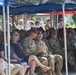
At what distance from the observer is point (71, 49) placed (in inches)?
384

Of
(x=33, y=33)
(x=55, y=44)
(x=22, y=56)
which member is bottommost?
(x=22, y=56)

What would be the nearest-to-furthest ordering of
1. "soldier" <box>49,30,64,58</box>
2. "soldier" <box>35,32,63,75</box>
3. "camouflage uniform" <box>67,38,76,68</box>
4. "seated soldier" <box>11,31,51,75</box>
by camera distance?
"seated soldier" <box>11,31,51,75</box> < "soldier" <box>35,32,63,75</box> < "soldier" <box>49,30,64,58</box> < "camouflage uniform" <box>67,38,76,68</box>

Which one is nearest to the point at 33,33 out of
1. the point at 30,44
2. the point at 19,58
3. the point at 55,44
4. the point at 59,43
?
the point at 30,44

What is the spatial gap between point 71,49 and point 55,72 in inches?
Result: 60.9

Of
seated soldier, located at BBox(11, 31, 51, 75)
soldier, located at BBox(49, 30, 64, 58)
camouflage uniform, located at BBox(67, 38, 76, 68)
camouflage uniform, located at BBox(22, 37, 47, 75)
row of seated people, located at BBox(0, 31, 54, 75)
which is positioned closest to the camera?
row of seated people, located at BBox(0, 31, 54, 75)

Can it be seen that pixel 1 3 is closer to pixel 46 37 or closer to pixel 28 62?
pixel 28 62

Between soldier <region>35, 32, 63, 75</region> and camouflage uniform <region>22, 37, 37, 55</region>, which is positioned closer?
camouflage uniform <region>22, 37, 37, 55</region>

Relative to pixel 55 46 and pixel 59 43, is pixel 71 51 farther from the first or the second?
pixel 55 46

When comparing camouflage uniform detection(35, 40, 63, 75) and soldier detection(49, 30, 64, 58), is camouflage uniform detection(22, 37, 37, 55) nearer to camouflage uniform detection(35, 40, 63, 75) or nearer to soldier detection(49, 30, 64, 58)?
camouflage uniform detection(35, 40, 63, 75)

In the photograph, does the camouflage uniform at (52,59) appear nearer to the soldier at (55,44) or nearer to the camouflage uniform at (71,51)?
the soldier at (55,44)

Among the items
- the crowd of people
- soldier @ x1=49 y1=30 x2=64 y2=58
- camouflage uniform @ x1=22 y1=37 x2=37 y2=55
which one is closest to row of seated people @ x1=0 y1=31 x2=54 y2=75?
the crowd of people

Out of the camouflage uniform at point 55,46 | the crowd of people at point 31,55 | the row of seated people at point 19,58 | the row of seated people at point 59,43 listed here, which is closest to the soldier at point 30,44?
the crowd of people at point 31,55

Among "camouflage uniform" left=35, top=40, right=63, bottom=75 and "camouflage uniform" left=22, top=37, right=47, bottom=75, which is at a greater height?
"camouflage uniform" left=22, top=37, right=47, bottom=75

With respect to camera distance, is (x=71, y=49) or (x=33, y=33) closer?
(x=33, y=33)
